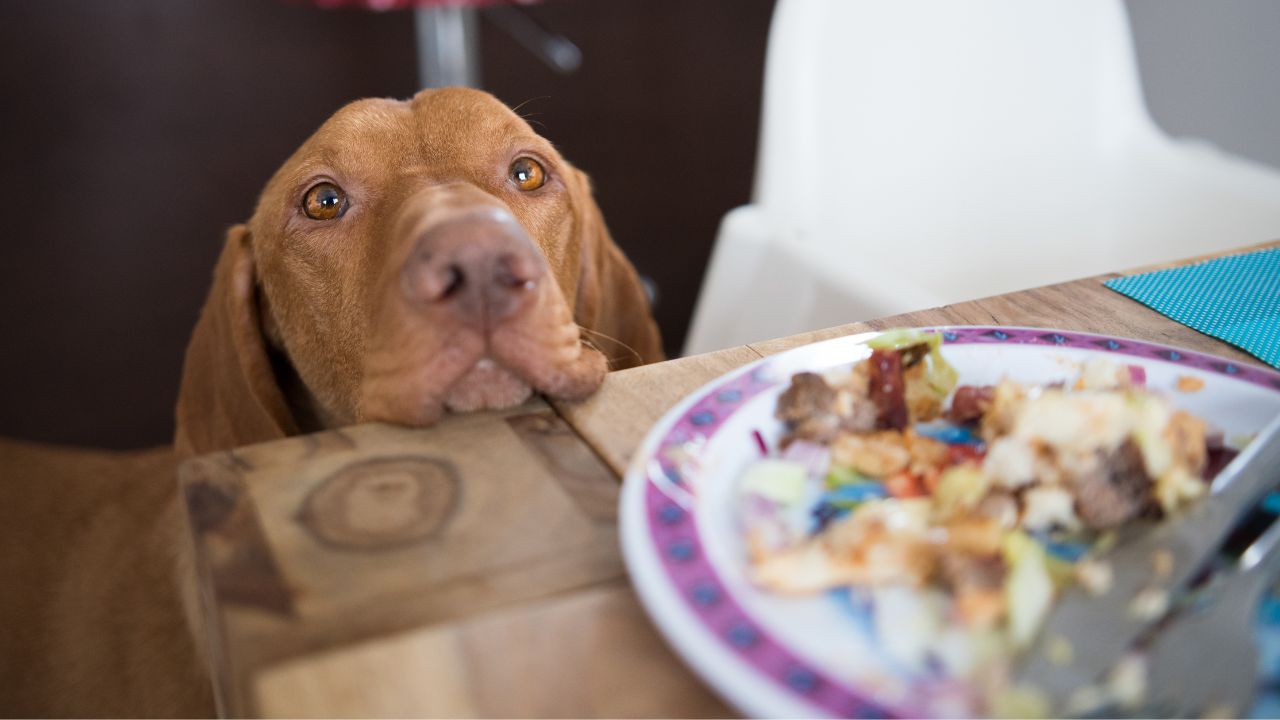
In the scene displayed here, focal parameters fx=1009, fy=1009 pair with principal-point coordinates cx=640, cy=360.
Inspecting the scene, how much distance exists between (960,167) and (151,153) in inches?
140

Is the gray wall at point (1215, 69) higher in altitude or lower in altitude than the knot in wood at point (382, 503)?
lower

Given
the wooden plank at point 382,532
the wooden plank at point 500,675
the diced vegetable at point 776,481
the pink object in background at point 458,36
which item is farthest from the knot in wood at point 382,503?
the pink object in background at point 458,36

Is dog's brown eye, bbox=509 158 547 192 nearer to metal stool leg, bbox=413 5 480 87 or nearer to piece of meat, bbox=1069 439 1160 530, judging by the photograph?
piece of meat, bbox=1069 439 1160 530

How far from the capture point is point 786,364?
35.9 inches

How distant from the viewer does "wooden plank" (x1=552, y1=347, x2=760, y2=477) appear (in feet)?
2.91

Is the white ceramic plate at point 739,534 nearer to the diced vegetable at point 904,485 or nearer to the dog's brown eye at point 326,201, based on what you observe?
the diced vegetable at point 904,485

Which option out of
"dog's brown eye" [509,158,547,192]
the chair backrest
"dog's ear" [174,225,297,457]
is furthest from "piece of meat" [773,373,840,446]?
the chair backrest

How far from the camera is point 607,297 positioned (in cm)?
191

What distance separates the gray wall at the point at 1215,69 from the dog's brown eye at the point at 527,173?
297cm

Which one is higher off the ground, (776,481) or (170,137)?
(776,481)

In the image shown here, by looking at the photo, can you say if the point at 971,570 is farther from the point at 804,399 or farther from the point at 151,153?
the point at 151,153

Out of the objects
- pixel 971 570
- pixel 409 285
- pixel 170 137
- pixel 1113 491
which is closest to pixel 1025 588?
pixel 971 570

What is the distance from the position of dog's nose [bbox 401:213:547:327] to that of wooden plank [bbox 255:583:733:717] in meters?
0.49

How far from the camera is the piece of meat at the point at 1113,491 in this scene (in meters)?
0.70
